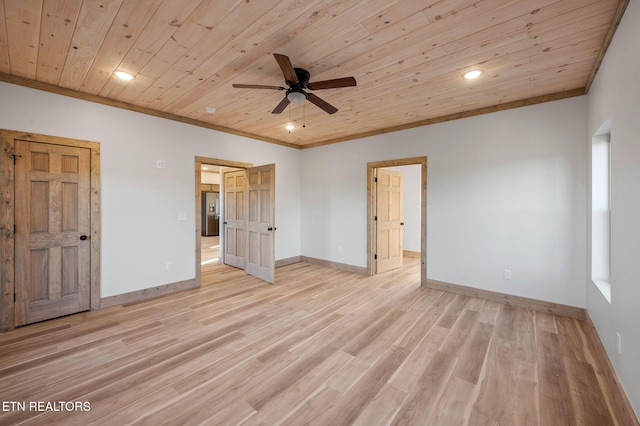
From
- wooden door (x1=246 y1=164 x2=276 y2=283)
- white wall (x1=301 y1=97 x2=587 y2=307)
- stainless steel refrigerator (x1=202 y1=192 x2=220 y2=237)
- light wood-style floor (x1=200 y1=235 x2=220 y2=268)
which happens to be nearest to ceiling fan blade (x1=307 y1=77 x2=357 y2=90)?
wooden door (x1=246 y1=164 x2=276 y2=283)

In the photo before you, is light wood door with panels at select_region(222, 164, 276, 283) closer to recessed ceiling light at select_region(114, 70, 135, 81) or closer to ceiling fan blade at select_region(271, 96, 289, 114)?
ceiling fan blade at select_region(271, 96, 289, 114)

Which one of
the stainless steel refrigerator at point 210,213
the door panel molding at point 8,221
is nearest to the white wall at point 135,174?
the door panel molding at point 8,221

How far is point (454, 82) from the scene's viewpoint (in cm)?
299

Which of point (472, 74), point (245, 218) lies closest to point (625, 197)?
point (472, 74)

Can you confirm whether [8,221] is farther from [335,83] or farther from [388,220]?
[388,220]

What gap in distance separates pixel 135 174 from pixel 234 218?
219 centimetres

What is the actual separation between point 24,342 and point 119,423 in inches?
76.6

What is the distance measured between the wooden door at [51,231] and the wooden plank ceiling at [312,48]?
83 cm

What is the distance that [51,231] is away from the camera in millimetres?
3150

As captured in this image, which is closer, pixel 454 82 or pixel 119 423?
pixel 119 423

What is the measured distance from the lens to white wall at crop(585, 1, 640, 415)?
1.62m

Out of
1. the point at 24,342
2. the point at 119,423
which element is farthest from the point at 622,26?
the point at 24,342

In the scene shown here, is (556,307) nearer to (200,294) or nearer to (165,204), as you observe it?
(200,294)

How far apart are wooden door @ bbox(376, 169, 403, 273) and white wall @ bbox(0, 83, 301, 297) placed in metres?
3.07
